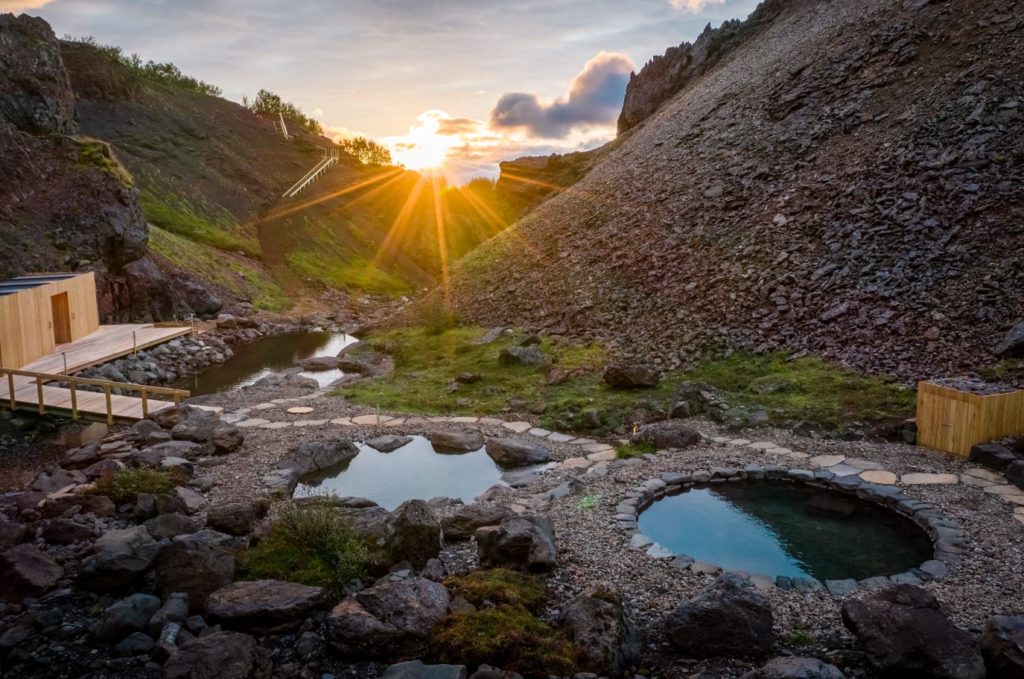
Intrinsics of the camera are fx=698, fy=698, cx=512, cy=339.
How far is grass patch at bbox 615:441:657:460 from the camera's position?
12820mm

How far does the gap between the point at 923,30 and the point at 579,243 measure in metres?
14.3

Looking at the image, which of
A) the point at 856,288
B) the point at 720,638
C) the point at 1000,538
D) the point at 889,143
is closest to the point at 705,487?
the point at 1000,538

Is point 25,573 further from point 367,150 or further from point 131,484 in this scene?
point 367,150

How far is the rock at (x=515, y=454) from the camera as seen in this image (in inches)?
518

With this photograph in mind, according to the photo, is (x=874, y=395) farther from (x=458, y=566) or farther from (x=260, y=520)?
(x=260, y=520)

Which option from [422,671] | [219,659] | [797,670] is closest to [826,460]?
[797,670]

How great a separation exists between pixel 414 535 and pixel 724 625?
3874 millimetres

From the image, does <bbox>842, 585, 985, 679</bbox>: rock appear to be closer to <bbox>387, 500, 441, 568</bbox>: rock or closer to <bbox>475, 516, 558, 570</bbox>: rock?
<bbox>475, 516, 558, 570</bbox>: rock

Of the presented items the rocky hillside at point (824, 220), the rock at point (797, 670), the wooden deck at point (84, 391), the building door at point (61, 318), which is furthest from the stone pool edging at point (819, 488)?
the building door at point (61, 318)

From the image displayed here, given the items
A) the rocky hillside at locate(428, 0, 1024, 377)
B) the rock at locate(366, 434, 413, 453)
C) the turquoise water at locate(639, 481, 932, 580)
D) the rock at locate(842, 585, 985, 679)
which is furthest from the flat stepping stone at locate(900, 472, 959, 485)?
the rock at locate(366, 434, 413, 453)

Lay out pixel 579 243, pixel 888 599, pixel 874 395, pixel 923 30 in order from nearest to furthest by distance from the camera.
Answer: pixel 888 599, pixel 874 395, pixel 923 30, pixel 579 243

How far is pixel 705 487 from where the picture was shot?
37.1 feet

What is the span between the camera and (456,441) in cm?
1418

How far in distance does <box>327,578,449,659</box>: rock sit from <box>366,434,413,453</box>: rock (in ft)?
22.9
